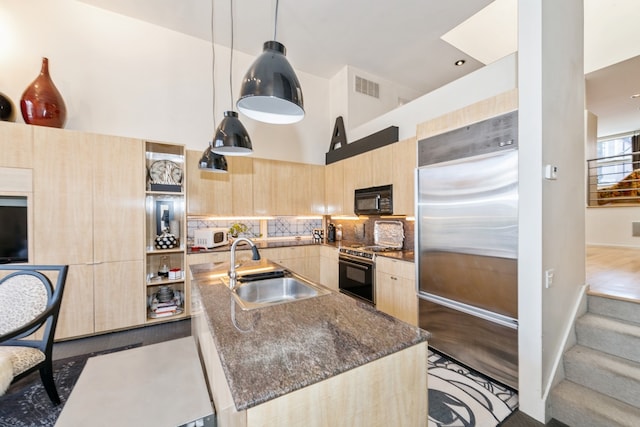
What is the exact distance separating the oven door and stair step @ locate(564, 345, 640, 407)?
5.97ft

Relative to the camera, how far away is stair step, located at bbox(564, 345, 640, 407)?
1.70m

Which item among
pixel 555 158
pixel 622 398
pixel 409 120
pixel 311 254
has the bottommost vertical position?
pixel 622 398

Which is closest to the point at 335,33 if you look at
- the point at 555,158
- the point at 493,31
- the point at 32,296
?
the point at 493,31

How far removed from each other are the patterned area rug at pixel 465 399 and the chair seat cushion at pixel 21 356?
9.06 feet

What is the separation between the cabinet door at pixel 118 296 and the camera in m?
2.98

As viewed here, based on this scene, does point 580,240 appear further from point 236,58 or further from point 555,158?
point 236,58

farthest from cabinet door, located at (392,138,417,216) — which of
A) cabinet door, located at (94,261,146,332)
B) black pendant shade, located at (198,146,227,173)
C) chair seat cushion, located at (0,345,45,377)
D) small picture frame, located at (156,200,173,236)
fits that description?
chair seat cushion, located at (0,345,45,377)

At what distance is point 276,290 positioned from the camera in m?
2.01

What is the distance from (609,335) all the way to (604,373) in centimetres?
34

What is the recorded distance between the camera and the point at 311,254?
4.42 metres

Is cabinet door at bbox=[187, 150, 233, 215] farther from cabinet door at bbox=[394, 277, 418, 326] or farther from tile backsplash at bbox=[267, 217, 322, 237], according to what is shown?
cabinet door at bbox=[394, 277, 418, 326]

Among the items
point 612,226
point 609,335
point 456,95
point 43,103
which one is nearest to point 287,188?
point 456,95

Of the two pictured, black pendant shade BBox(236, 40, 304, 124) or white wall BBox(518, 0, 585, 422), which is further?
white wall BBox(518, 0, 585, 422)

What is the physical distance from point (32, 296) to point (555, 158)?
4.04 metres
